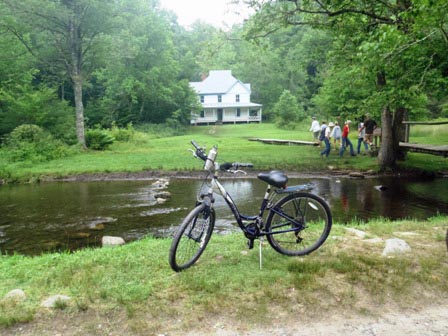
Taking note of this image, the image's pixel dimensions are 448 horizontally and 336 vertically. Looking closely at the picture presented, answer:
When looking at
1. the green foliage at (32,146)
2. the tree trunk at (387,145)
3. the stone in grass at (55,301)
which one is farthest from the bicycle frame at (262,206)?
the green foliage at (32,146)

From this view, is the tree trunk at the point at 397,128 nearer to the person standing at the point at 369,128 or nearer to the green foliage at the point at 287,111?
the person standing at the point at 369,128

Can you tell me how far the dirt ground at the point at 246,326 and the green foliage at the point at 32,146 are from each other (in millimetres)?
16659

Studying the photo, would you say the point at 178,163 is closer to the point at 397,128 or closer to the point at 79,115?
the point at 79,115

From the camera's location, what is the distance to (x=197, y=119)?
51.1 meters

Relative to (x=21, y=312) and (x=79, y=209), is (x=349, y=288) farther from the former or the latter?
(x=79, y=209)

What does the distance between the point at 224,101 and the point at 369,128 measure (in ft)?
117

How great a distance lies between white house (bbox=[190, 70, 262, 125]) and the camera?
52531mm

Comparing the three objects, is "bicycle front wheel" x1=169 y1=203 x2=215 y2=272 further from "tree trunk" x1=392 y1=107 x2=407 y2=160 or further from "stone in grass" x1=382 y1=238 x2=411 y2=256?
"tree trunk" x1=392 y1=107 x2=407 y2=160

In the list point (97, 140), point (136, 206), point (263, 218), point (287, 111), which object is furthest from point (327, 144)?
point (287, 111)

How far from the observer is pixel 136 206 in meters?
11.1

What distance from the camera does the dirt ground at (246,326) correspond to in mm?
3225

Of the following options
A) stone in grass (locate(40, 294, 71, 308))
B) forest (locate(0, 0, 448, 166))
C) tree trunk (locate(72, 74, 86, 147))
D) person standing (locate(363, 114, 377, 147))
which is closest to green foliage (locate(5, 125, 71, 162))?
forest (locate(0, 0, 448, 166))

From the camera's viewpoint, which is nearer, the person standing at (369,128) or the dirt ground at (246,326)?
the dirt ground at (246,326)

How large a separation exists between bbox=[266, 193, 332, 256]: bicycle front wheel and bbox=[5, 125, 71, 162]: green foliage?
16589mm
